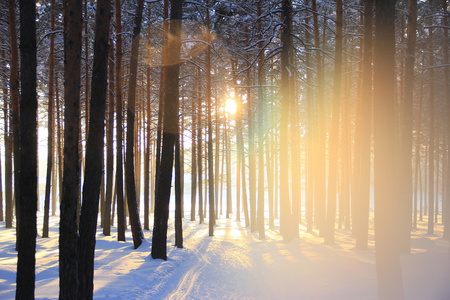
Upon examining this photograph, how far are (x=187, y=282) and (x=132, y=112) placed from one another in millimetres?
7229

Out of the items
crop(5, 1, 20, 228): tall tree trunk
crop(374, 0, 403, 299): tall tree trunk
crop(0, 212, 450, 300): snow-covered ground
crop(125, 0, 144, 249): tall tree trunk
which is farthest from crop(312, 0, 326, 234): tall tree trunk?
crop(5, 1, 20, 228): tall tree trunk

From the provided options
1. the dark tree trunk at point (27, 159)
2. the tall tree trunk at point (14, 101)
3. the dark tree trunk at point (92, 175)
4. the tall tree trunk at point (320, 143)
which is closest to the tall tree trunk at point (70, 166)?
the dark tree trunk at point (92, 175)

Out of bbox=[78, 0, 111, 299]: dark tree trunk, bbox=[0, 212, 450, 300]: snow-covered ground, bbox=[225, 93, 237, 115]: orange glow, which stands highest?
bbox=[225, 93, 237, 115]: orange glow

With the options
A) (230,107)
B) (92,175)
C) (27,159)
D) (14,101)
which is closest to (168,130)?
(92,175)

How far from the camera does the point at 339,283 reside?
731 centimetres

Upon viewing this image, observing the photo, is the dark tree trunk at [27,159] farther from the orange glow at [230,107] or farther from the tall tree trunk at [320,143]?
the orange glow at [230,107]

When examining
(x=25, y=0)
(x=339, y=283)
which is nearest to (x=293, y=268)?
(x=339, y=283)

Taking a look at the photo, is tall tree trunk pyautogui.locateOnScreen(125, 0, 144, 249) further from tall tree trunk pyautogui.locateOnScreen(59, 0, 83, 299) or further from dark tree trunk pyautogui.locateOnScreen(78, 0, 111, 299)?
tall tree trunk pyautogui.locateOnScreen(59, 0, 83, 299)

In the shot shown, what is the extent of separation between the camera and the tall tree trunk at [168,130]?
9.98 metres

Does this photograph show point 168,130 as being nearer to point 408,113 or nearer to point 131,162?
point 131,162

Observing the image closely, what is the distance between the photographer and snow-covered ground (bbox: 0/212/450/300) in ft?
21.7

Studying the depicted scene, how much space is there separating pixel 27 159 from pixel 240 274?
6.62 metres

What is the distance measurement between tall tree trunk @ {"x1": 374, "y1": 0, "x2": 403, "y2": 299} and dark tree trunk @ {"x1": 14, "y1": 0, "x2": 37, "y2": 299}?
20.3ft

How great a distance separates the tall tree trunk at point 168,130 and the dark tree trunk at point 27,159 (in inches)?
196
